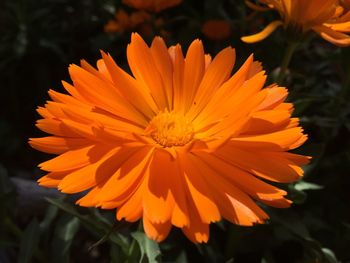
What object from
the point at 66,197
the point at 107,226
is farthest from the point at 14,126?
the point at 107,226

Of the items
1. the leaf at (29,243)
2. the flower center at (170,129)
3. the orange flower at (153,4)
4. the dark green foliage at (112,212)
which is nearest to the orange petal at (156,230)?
the dark green foliage at (112,212)

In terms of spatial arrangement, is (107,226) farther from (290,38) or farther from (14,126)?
(14,126)

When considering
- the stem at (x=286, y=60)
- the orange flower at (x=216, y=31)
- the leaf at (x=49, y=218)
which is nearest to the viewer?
the stem at (x=286, y=60)

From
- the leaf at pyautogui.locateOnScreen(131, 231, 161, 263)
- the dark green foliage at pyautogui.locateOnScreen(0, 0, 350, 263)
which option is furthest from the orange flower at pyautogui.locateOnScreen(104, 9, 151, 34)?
the leaf at pyautogui.locateOnScreen(131, 231, 161, 263)

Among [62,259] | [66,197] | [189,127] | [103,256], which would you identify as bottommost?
[103,256]

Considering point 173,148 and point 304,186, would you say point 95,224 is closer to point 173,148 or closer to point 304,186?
point 173,148

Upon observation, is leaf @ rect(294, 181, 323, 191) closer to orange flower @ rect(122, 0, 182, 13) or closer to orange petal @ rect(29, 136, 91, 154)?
orange petal @ rect(29, 136, 91, 154)

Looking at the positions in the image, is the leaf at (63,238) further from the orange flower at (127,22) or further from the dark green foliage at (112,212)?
the orange flower at (127,22)
